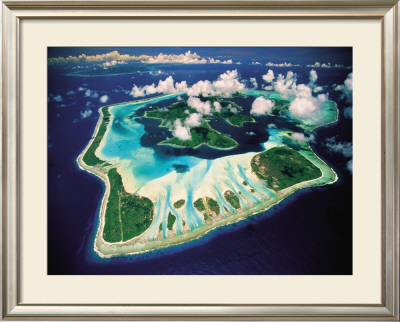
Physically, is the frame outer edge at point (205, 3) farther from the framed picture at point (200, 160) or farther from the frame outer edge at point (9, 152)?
the frame outer edge at point (9, 152)

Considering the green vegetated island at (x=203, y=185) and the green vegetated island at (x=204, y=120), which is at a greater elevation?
the green vegetated island at (x=204, y=120)

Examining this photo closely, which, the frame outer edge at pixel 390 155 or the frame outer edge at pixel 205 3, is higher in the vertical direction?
the frame outer edge at pixel 205 3

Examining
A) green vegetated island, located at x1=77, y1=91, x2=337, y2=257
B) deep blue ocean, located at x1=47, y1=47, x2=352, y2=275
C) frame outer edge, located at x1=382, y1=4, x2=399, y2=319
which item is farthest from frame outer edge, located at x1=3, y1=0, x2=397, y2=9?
green vegetated island, located at x1=77, y1=91, x2=337, y2=257

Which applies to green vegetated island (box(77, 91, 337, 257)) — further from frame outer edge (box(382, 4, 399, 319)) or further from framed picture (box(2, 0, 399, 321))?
frame outer edge (box(382, 4, 399, 319))

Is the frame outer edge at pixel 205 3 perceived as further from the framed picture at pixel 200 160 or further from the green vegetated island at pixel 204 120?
the green vegetated island at pixel 204 120

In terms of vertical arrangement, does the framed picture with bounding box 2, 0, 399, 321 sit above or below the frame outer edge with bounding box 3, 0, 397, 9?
below

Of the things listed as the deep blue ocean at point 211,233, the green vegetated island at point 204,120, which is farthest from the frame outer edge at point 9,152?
the green vegetated island at point 204,120

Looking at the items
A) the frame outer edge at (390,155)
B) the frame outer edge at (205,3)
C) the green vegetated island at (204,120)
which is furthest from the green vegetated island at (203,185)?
the frame outer edge at (205,3)

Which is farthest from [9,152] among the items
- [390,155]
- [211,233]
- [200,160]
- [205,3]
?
[390,155]
